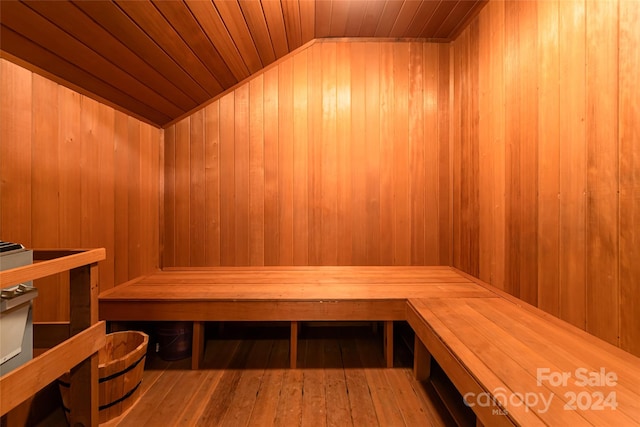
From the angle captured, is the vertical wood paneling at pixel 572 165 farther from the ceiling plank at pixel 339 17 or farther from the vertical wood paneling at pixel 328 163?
the vertical wood paneling at pixel 328 163

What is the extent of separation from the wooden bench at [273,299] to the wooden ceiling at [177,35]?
50.3 inches

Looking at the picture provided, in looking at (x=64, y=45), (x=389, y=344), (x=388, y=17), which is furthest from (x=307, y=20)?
(x=389, y=344)

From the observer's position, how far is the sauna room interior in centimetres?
110

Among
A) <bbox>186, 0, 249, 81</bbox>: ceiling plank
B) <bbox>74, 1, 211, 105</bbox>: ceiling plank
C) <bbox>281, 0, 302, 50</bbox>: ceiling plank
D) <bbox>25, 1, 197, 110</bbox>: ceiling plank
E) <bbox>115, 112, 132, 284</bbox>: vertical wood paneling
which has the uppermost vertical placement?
<bbox>281, 0, 302, 50</bbox>: ceiling plank

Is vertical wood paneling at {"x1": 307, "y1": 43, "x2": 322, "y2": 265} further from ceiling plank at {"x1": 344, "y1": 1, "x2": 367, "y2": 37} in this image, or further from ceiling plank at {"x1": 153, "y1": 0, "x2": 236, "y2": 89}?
ceiling plank at {"x1": 153, "y1": 0, "x2": 236, "y2": 89}

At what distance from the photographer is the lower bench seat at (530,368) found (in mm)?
771

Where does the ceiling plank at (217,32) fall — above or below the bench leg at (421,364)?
above

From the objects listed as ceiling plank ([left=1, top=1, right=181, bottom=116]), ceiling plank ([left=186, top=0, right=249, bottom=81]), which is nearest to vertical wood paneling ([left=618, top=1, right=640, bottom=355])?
ceiling plank ([left=186, top=0, right=249, bottom=81])

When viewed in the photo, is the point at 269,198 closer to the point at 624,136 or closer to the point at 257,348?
the point at 257,348

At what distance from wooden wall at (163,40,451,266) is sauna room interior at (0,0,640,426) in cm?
2

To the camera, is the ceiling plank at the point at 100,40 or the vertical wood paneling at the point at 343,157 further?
the vertical wood paneling at the point at 343,157

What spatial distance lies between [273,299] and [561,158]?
1.67m

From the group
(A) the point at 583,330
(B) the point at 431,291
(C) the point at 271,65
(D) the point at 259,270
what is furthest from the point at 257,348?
(C) the point at 271,65

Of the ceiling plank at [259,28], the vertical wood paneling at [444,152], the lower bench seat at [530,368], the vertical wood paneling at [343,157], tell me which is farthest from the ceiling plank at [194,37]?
the lower bench seat at [530,368]
